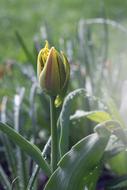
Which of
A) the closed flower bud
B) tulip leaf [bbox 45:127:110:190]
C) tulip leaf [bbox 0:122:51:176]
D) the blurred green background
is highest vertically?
the blurred green background

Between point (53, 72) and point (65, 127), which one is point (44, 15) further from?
point (53, 72)

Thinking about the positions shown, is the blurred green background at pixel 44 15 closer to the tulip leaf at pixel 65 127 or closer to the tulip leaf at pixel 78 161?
the tulip leaf at pixel 65 127

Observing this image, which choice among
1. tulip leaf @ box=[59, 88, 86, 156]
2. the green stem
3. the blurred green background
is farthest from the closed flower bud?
the blurred green background

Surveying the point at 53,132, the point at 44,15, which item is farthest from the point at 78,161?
the point at 44,15

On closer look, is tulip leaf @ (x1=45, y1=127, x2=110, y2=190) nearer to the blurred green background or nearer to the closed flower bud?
the closed flower bud

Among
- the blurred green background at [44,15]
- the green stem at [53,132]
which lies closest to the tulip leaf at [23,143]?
the green stem at [53,132]
